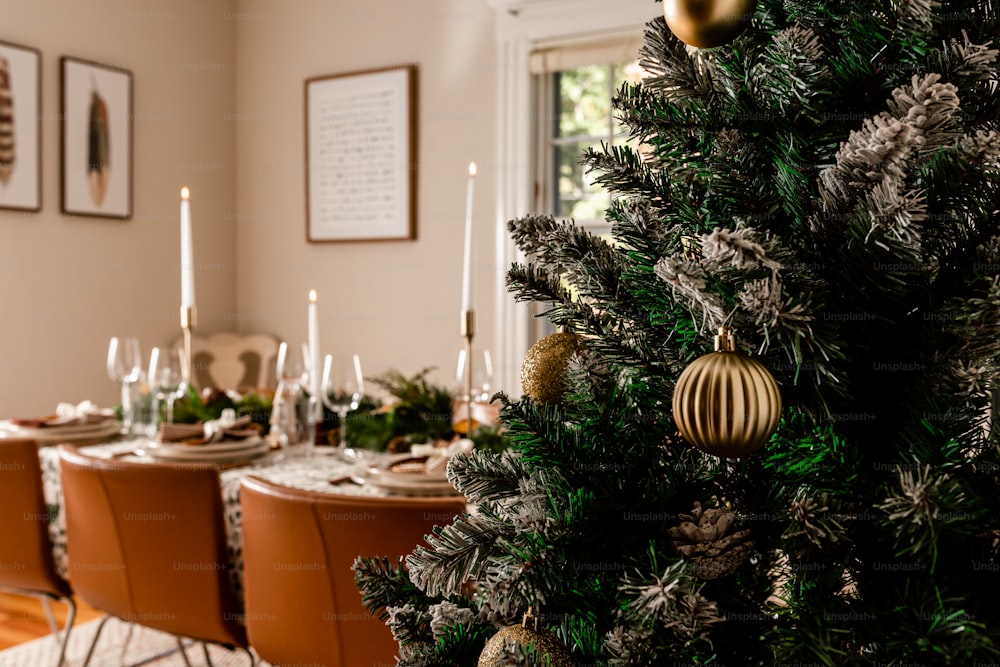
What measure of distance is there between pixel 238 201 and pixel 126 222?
2.23 feet

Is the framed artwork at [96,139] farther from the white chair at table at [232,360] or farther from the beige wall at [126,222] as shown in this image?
the white chair at table at [232,360]

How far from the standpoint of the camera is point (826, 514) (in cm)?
51

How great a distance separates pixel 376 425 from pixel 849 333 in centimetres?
171

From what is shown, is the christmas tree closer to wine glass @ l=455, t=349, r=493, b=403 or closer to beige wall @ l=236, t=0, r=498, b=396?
wine glass @ l=455, t=349, r=493, b=403

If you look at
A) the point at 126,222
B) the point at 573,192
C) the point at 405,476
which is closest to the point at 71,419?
the point at 405,476

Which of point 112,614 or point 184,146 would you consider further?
point 184,146

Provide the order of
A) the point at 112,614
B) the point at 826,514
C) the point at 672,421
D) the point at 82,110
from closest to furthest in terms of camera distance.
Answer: the point at 826,514, the point at 672,421, the point at 112,614, the point at 82,110

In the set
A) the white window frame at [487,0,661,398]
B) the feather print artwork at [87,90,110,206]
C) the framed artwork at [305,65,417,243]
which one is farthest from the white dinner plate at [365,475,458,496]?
the feather print artwork at [87,90,110,206]

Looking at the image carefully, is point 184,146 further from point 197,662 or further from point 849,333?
point 849,333

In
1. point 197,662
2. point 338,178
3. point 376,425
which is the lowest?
point 197,662

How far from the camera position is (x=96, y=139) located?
3.87 m

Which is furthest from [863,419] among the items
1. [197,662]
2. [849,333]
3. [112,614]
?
[197,662]

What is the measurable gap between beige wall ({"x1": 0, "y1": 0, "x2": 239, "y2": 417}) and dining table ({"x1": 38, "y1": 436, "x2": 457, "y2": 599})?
1.60 metres

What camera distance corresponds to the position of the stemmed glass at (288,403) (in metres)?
2.16
